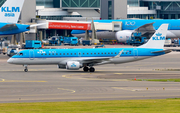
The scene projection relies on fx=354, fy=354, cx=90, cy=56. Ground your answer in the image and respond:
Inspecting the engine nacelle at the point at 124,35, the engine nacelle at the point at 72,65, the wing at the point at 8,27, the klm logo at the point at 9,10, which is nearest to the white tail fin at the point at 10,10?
the klm logo at the point at 9,10

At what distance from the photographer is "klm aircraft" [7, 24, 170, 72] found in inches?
1736

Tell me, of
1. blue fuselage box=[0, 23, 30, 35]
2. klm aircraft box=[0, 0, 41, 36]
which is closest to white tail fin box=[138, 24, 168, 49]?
blue fuselage box=[0, 23, 30, 35]

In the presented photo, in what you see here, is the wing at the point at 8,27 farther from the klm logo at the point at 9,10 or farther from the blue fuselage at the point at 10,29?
the klm logo at the point at 9,10

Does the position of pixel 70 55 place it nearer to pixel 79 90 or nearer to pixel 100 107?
pixel 79 90

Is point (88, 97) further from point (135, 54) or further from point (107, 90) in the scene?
point (135, 54)

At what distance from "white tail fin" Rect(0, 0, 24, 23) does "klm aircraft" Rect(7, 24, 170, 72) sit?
2875 cm

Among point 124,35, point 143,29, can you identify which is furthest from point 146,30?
point 124,35

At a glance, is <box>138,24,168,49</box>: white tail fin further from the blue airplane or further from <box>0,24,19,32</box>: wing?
the blue airplane

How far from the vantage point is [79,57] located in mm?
45062

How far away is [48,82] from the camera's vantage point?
34.2m

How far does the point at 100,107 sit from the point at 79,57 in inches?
965

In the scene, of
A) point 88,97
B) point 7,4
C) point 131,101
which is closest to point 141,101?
point 131,101

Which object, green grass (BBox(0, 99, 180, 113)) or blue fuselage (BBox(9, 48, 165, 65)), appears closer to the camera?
green grass (BBox(0, 99, 180, 113))

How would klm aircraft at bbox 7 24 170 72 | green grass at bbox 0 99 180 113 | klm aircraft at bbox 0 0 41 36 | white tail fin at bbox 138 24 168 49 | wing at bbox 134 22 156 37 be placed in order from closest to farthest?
1. green grass at bbox 0 99 180 113
2. klm aircraft at bbox 7 24 170 72
3. white tail fin at bbox 138 24 168 49
4. klm aircraft at bbox 0 0 41 36
5. wing at bbox 134 22 156 37
